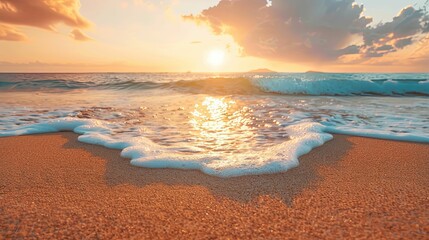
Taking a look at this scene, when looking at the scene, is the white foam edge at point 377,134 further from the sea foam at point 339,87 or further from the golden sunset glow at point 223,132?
the sea foam at point 339,87

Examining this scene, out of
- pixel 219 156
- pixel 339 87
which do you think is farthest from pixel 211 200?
pixel 339 87

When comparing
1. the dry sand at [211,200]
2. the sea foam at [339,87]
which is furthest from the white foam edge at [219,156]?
the sea foam at [339,87]

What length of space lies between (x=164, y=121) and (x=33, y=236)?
342 centimetres

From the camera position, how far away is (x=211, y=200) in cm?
190

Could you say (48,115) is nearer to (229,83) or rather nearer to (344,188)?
(344,188)

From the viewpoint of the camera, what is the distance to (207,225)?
1569 millimetres

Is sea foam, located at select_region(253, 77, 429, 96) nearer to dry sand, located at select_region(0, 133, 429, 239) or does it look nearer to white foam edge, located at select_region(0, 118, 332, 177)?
white foam edge, located at select_region(0, 118, 332, 177)

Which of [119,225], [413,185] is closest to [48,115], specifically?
[119,225]

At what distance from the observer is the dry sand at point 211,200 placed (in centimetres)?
152

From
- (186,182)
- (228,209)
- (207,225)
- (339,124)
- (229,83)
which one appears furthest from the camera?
(229,83)

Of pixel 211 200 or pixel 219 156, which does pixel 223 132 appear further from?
pixel 211 200

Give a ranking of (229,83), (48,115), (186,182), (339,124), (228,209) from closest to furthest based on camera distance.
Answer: (228,209) < (186,182) < (339,124) < (48,115) < (229,83)

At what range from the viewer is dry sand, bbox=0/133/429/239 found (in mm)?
1516

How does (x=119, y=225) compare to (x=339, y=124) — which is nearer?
(x=119, y=225)
